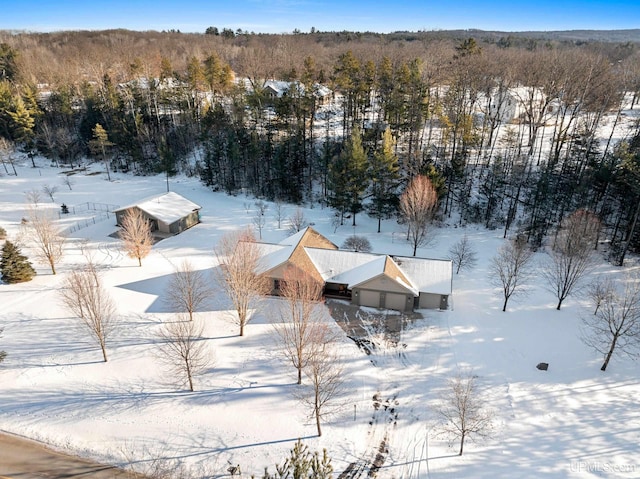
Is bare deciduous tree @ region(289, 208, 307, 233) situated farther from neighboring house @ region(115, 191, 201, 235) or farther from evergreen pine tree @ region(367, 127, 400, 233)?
neighboring house @ region(115, 191, 201, 235)

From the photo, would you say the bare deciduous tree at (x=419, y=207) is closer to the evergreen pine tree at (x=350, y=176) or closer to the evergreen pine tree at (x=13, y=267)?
the evergreen pine tree at (x=350, y=176)

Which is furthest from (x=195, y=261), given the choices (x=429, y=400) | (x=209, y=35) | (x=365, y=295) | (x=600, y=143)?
(x=209, y=35)

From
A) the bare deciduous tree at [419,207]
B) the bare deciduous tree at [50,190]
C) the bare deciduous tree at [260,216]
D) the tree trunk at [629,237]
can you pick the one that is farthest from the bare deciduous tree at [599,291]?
the bare deciduous tree at [50,190]

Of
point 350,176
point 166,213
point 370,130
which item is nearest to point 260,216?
point 166,213

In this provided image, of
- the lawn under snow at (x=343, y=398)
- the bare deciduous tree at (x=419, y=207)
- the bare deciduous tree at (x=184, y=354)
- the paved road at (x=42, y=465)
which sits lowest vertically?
the paved road at (x=42, y=465)

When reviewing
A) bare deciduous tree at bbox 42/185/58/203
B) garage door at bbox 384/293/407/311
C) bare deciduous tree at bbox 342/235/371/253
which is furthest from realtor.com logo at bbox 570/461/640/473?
bare deciduous tree at bbox 42/185/58/203

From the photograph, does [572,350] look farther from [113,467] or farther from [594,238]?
[113,467]
